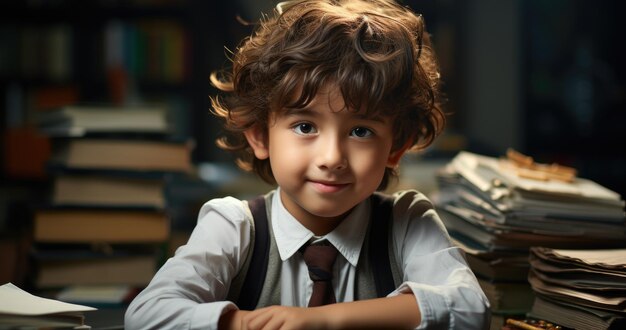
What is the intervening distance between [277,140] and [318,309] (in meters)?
Result: 0.30

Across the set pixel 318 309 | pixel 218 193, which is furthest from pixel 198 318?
pixel 218 193

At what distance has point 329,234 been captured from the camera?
4.07 feet

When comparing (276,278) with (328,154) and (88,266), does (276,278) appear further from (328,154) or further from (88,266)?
(88,266)

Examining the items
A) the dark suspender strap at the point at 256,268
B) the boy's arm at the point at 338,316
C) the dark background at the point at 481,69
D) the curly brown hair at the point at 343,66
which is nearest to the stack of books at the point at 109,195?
the curly brown hair at the point at 343,66

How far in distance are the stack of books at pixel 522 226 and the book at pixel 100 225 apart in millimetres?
838

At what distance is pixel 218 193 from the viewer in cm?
270

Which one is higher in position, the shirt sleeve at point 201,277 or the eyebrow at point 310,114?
the eyebrow at point 310,114

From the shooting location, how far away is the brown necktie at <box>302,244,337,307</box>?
46.6 inches

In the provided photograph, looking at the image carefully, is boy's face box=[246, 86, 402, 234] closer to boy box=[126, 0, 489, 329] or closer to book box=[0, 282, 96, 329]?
boy box=[126, 0, 489, 329]

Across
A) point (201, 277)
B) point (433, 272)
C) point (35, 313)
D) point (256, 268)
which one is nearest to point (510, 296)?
point (433, 272)

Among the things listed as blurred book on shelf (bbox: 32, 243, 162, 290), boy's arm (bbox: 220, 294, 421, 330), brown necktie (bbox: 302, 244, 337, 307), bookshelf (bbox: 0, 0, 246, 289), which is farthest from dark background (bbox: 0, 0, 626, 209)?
boy's arm (bbox: 220, 294, 421, 330)

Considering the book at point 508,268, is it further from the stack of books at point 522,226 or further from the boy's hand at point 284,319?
the boy's hand at point 284,319

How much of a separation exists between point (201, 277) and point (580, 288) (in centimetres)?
63

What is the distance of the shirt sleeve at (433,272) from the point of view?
1.07 m
